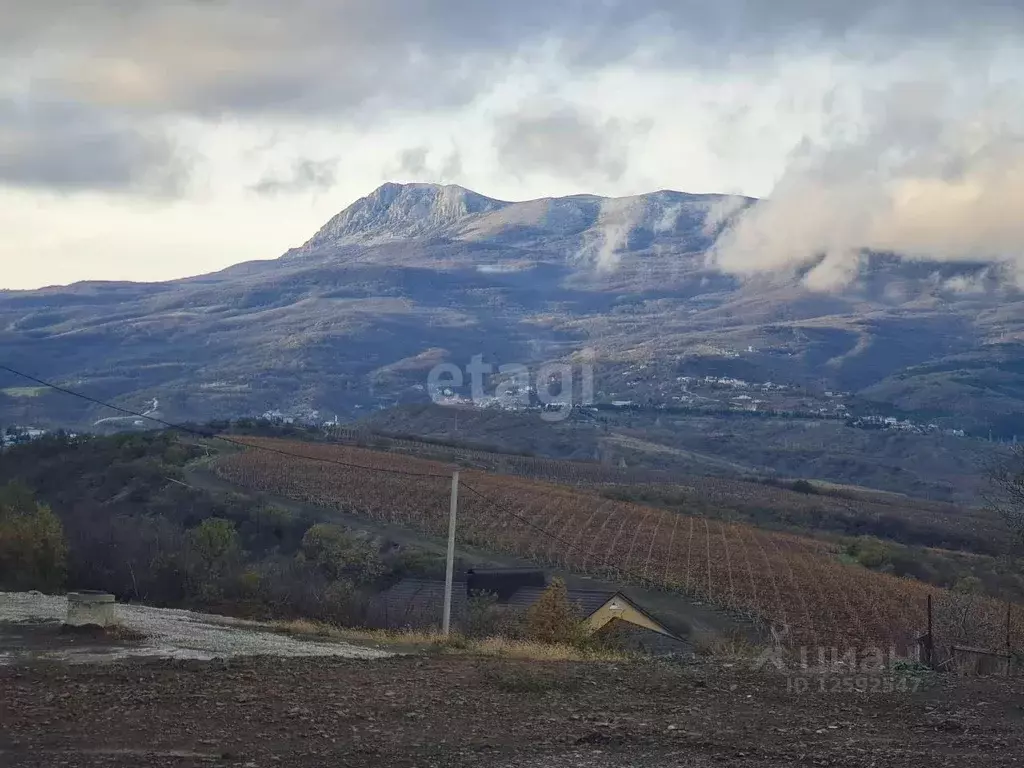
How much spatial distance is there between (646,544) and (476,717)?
3583 cm

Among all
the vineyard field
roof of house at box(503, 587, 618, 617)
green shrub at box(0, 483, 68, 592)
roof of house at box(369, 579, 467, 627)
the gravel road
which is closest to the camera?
the gravel road

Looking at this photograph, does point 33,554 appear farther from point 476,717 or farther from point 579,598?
point 476,717

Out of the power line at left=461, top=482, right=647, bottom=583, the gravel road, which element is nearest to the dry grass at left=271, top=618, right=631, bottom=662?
the gravel road

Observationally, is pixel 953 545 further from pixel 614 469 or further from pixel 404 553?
pixel 404 553

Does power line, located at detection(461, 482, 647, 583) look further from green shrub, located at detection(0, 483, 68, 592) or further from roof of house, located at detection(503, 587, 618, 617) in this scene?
green shrub, located at detection(0, 483, 68, 592)

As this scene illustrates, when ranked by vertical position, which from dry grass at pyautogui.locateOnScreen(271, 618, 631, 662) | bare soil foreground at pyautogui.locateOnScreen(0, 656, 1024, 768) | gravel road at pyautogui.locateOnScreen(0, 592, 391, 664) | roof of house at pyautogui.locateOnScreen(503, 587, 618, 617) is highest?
bare soil foreground at pyautogui.locateOnScreen(0, 656, 1024, 768)

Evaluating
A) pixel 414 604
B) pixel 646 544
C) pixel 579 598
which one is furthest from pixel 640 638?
pixel 646 544

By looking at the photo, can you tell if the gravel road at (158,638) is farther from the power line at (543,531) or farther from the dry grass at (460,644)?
the power line at (543,531)

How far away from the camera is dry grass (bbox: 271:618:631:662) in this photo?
16984mm

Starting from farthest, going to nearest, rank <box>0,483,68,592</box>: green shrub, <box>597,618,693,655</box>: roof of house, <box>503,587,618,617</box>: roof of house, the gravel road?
<box>503,587,618,617</box>: roof of house < <box>0,483,68,592</box>: green shrub < <box>597,618,693,655</box>: roof of house < the gravel road

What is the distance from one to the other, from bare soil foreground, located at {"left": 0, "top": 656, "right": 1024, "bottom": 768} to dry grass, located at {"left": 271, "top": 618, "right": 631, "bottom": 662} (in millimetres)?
2468

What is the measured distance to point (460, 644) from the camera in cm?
1784

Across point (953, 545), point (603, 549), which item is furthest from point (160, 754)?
point (953, 545)

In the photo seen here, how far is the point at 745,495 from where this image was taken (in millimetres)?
78312
